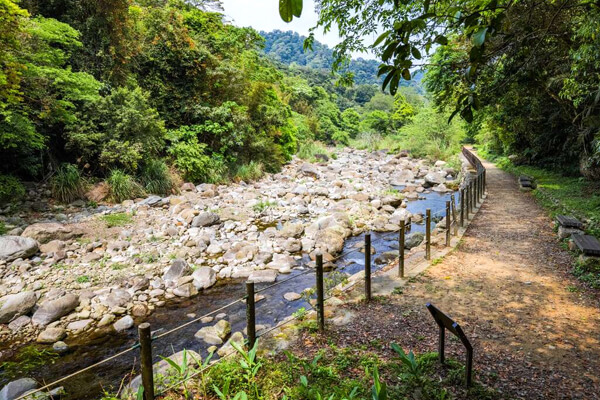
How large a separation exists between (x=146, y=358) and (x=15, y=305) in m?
4.36

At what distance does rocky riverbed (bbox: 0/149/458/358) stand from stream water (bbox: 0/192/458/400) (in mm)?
264

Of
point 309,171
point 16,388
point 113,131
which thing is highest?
point 113,131

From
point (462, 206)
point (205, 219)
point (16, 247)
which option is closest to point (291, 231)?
point (205, 219)

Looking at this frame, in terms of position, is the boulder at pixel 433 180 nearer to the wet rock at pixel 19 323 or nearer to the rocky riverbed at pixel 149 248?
the rocky riverbed at pixel 149 248

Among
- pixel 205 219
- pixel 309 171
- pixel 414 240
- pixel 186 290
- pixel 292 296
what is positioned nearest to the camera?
pixel 292 296

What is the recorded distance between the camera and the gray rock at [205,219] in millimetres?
9500

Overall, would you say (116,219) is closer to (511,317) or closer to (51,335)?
(51,335)

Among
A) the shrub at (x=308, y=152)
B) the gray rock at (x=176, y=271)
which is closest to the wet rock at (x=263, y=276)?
the gray rock at (x=176, y=271)

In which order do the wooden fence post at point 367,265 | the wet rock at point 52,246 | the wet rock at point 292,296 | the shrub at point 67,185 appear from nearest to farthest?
the wooden fence post at point 367,265 < the wet rock at point 292,296 < the wet rock at point 52,246 < the shrub at point 67,185

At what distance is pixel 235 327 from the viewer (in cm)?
511

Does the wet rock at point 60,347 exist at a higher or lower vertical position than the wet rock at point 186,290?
lower

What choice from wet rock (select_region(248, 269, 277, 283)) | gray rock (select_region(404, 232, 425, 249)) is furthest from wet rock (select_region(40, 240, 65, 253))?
gray rock (select_region(404, 232, 425, 249))

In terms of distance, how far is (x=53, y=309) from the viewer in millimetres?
5266

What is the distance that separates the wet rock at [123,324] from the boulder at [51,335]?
27.7 inches
